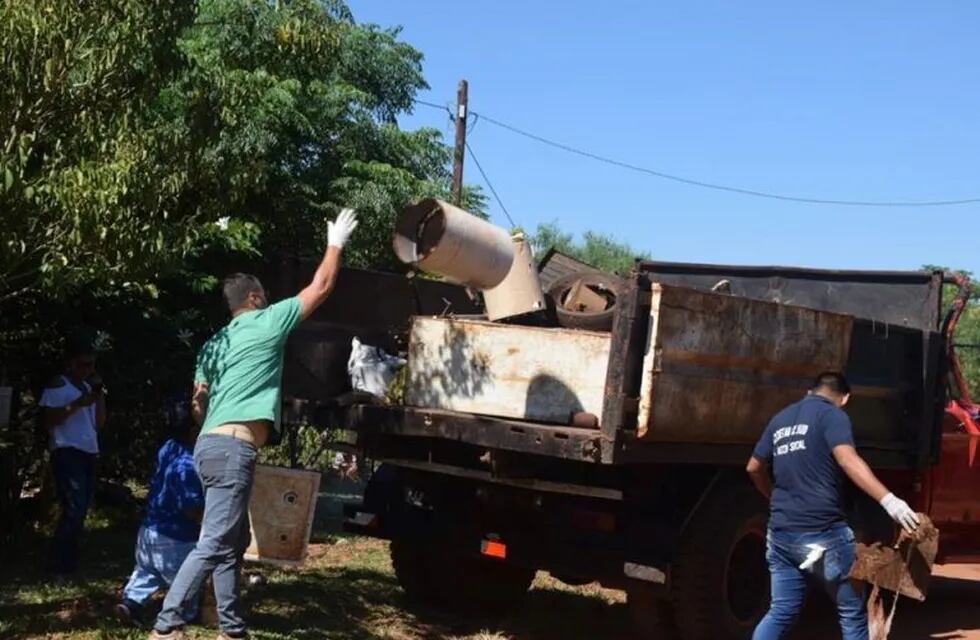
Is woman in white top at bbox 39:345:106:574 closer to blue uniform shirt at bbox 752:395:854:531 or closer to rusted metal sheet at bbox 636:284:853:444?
rusted metal sheet at bbox 636:284:853:444

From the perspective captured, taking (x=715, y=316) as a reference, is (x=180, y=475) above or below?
below

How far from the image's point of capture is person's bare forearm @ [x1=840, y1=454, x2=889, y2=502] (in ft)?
17.1

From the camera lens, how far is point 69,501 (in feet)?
23.6

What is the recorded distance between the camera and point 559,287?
7.21m

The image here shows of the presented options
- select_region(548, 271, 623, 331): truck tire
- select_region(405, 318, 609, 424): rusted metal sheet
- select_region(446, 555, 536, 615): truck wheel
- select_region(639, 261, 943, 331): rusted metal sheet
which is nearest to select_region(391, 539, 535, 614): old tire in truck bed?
select_region(446, 555, 536, 615): truck wheel

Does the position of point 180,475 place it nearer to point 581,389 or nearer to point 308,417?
point 308,417

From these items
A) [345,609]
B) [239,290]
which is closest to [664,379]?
[239,290]

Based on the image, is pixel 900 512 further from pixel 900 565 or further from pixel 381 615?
pixel 381 615

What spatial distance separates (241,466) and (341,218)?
3.92 ft

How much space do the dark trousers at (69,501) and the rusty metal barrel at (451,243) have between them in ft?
8.43

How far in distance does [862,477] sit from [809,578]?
0.62 m

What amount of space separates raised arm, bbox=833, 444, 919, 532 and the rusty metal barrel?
6.64 ft

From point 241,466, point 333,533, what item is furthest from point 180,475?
point 333,533

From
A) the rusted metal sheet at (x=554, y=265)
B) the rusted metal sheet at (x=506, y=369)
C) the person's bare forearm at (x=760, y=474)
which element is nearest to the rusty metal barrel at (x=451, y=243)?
the rusted metal sheet at (x=506, y=369)
